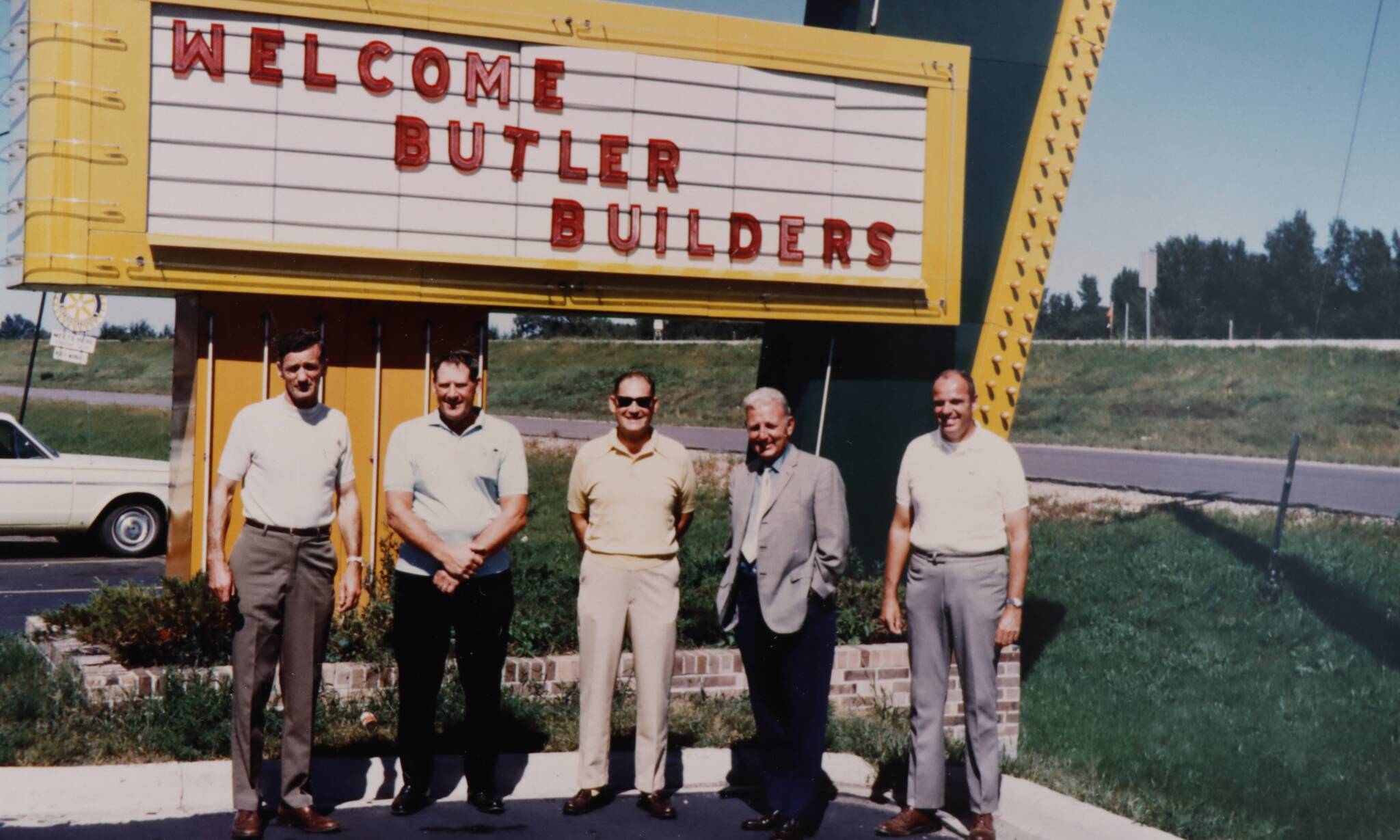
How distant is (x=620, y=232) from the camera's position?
832 centimetres

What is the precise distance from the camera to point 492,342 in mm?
57219

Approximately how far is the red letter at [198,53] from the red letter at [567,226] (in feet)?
6.69

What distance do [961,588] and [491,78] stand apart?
4.34m

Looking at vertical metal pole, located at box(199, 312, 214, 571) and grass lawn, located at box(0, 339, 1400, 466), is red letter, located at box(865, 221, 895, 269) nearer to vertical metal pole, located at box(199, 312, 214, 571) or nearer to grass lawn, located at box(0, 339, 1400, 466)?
vertical metal pole, located at box(199, 312, 214, 571)

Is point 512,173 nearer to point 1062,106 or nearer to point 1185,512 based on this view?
point 1062,106

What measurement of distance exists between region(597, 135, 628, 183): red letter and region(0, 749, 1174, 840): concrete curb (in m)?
3.59

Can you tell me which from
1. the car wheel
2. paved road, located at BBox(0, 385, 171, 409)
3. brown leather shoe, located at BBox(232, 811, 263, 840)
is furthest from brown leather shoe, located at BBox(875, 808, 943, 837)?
paved road, located at BBox(0, 385, 171, 409)

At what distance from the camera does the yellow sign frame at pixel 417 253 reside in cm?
723

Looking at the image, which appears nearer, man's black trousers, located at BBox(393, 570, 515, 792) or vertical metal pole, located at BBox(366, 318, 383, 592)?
man's black trousers, located at BBox(393, 570, 515, 792)

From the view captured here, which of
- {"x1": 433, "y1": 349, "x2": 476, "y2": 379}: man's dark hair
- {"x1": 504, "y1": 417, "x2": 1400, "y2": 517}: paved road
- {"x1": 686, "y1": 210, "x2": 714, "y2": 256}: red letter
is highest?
{"x1": 686, "y1": 210, "x2": 714, "y2": 256}: red letter

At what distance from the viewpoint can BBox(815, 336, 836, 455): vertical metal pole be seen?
929 centimetres

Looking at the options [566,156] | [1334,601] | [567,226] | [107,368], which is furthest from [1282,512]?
[107,368]

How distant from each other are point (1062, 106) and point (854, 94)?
148 cm

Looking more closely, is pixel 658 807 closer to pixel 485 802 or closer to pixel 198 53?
pixel 485 802
